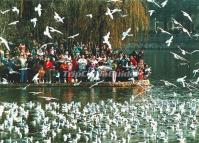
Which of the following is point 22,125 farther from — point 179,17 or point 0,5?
point 179,17

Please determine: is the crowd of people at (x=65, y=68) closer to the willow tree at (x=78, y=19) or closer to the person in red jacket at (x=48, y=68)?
the person in red jacket at (x=48, y=68)

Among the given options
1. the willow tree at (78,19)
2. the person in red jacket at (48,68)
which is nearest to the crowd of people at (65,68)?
the person in red jacket at (48,68)

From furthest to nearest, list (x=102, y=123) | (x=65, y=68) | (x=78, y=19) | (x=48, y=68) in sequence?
1. (x=78, y=19)
2. (x=65, y=68)
3. (x=48, y=68)
4. (x=102, y=123)

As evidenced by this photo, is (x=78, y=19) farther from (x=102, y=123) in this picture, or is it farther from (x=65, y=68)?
(x=102, y=123)

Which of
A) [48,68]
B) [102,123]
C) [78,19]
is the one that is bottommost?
[102,123]

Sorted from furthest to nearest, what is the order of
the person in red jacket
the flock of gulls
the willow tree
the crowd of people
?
the willow tree, the crowd of people, the person in red jacket, the flock of gulls

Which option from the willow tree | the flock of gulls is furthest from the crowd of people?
the flock of gulls

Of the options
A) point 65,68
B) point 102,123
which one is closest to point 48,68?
point 65,68

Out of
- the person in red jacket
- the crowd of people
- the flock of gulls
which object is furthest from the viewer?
the crowd of people

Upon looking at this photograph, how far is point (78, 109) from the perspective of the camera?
97.5 feet

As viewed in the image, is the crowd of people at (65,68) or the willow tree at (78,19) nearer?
the crowd of people at (65,68)

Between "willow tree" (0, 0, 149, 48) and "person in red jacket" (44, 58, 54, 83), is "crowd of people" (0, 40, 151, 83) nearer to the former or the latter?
"person in red jacket" (44, 58, 54, 83)

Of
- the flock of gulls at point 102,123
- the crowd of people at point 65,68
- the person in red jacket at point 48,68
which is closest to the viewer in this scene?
the flock of gulls at point 102,123

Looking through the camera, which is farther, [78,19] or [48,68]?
[78,19]
